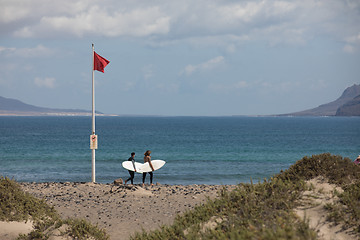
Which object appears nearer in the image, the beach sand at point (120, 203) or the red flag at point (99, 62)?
the beach sand at point (120, 203)

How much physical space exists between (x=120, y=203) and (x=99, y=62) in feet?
29.1

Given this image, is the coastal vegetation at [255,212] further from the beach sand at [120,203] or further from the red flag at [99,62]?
the red flag at [99,62]

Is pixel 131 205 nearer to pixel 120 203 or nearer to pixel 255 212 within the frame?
pixel 120 203

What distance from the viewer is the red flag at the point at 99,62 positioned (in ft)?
76.8

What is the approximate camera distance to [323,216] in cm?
847

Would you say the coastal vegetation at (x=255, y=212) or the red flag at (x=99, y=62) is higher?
the red flag at (x=99, y=62)

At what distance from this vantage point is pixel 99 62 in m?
23.4

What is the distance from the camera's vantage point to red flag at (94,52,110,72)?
2341 cm

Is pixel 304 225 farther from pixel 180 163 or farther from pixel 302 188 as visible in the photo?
pixel 180 163

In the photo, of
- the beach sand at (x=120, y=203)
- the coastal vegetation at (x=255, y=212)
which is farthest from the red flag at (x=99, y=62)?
the coastal vegetation at (x=255, y=212)

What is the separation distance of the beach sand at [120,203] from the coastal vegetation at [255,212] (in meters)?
2.32

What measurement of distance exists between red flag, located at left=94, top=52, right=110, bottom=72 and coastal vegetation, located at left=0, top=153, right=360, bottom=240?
12831 millimetres

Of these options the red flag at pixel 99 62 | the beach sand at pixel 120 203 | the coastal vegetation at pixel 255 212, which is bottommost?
the beach sand at pixel 120 203

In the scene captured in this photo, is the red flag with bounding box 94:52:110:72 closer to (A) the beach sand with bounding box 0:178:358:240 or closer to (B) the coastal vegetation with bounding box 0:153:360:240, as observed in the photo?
(A) the beach sand with bounding box 0:178:358:240
